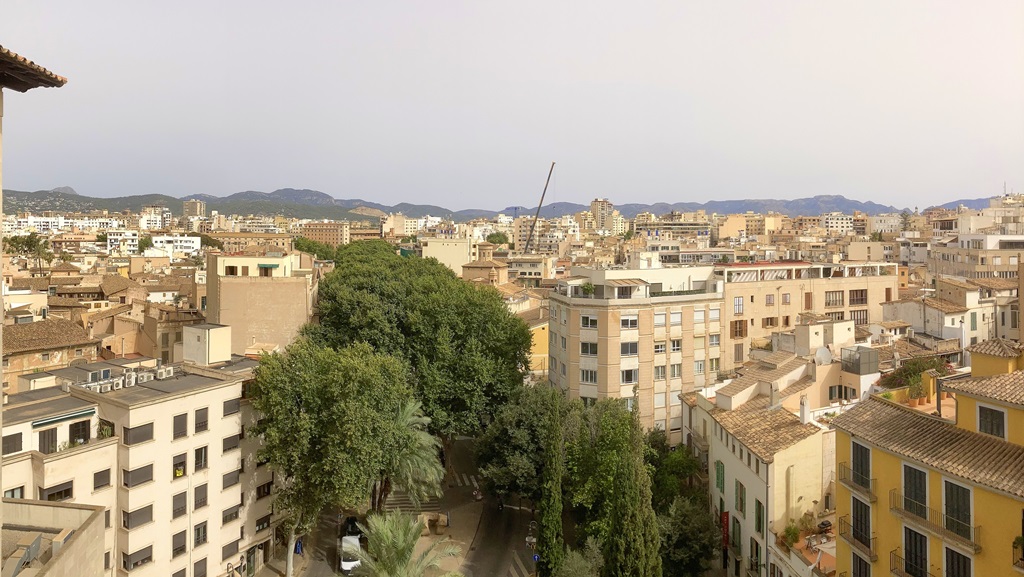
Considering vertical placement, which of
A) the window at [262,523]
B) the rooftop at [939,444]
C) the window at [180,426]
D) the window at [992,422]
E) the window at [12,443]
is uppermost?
the window at [992,422]

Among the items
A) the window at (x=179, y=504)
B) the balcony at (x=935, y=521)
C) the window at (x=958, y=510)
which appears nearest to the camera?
the balcony at (x=935, y=521)

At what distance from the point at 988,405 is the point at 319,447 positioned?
21.6m

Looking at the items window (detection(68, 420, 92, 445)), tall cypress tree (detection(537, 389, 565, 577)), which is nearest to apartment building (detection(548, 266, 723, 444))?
tall cypress tree (detection(537, 389, 565, 577))

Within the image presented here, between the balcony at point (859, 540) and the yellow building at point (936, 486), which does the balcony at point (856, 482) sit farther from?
the balcony at point (859, 540)

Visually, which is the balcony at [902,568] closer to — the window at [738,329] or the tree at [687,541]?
the tree at [687,541]

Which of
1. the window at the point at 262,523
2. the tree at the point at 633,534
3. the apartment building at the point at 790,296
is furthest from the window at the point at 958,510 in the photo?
the window at the point at 262,523

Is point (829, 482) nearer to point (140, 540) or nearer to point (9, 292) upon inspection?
point (140, 540)

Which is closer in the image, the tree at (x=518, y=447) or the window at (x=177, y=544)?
the window at (x=177, y=544)

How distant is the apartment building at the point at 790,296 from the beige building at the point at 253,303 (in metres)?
23.0

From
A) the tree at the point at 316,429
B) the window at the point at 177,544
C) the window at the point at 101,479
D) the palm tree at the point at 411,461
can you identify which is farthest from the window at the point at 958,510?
the window at the point at 101,479

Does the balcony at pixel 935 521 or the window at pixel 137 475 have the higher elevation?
the balcony at pixel 935 521

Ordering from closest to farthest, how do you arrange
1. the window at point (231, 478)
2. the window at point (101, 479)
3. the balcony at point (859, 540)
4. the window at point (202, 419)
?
the balcony at point (859, 540), the window at point (101, 479), the window at point (202, 419), the window at point (231, 478)

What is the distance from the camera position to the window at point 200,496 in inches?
1052

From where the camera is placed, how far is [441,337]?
126ft
